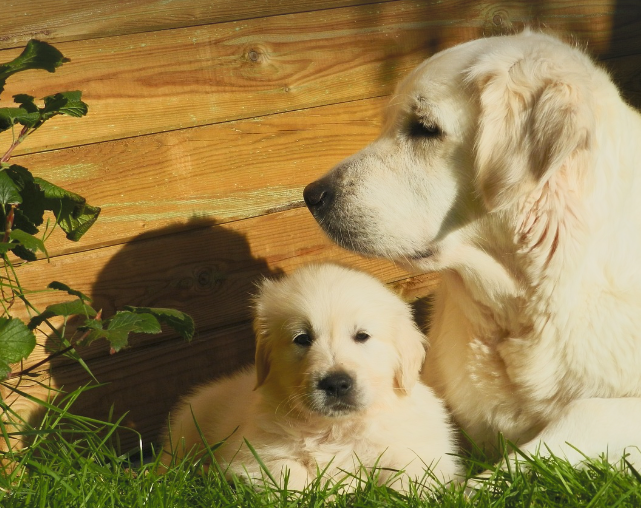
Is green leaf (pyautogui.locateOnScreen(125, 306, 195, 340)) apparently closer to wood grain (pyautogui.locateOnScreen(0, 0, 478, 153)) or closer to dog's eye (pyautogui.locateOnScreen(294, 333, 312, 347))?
dog's eye (pyautogui.locateOnScreen(294, 333, 312, 347))

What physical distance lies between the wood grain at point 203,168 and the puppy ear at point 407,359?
3.07ft

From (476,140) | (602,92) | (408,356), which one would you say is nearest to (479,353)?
(408,356)

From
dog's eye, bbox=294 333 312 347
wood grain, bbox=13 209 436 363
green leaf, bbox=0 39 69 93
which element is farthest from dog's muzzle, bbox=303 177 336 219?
green leaf, bbox=0 39 69 93

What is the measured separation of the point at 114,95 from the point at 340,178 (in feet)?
3.15

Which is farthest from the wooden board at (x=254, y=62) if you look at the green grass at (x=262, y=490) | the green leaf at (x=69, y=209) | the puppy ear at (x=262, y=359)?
the green grass at (x=262, y=490)

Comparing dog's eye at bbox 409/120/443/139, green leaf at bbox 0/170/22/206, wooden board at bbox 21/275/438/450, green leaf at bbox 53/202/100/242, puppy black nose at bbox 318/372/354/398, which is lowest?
wooden board at bbox 21/275/438/450

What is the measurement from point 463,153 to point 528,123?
0.23 m

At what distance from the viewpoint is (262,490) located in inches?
92.6

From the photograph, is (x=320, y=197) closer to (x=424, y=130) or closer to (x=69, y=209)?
(x=424, y=130)

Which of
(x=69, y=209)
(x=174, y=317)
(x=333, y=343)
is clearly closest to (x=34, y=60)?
(x=69, y=209)

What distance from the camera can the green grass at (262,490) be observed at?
2.08 meters

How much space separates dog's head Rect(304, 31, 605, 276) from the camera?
223 centimetres

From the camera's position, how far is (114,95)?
9.52 feet

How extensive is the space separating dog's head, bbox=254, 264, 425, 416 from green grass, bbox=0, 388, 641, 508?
294mm
